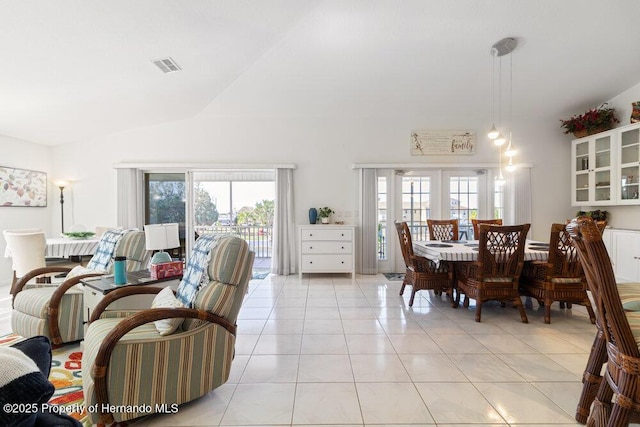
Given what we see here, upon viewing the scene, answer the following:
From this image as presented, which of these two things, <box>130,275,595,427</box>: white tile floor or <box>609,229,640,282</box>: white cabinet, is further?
<box>609,229,640,282</box>: white cabinet

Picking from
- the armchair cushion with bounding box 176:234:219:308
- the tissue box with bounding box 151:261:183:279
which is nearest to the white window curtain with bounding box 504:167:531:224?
the armchair cushion with bounding box 176:234:219:308

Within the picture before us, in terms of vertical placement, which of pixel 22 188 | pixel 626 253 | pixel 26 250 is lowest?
pixel 626 253

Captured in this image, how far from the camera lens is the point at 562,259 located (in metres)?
3.21

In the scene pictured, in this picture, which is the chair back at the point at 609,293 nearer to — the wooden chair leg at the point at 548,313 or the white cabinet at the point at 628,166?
the wooden chair leg at the point at 548,313

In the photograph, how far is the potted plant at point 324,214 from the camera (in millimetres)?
5555

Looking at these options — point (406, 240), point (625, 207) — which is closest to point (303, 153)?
point (406, 240)

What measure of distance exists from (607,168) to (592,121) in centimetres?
84

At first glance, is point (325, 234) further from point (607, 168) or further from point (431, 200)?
point (607, 168)

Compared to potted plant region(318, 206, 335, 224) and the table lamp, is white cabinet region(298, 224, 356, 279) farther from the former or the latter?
the table lamp

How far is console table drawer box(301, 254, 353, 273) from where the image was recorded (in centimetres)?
538

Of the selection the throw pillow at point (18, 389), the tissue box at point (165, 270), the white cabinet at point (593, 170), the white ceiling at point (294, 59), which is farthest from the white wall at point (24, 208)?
the white cabinet at point (593, 170)

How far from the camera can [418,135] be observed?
18.9 feet

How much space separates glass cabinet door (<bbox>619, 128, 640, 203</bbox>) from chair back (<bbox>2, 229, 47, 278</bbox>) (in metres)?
8.16

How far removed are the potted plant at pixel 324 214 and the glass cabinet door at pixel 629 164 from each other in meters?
4.67
